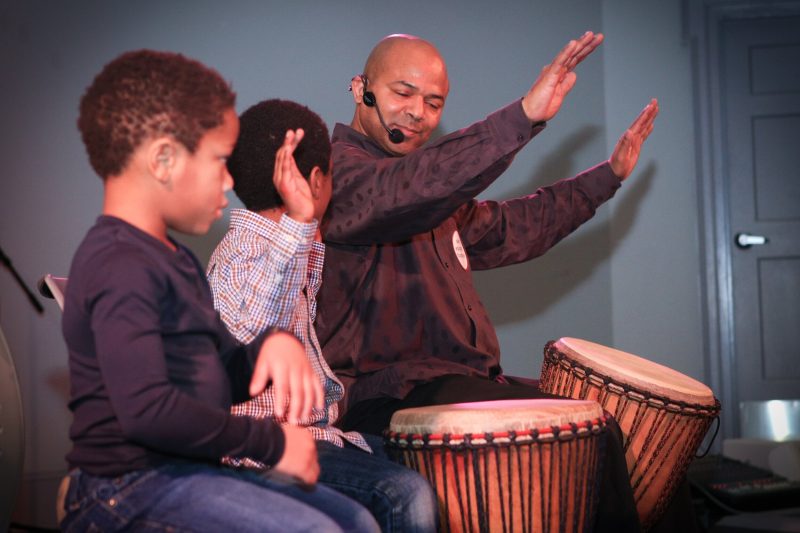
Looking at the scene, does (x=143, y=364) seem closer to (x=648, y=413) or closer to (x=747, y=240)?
(x=648, y=413)

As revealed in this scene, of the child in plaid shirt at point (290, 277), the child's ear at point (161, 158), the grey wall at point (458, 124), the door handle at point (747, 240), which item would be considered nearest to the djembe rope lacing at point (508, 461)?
the child in plaid shirt at point (290, 277)

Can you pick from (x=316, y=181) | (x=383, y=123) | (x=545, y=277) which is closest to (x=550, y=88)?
(x=316, y=181)

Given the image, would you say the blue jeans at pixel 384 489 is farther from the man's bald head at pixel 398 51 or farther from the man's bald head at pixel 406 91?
the man's bald head at pixel 398 51

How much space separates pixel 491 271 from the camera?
15.2ft

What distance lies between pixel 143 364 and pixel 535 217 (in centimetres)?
202

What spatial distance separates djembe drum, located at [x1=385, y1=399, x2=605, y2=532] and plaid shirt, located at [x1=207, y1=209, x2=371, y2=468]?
0.22 meters

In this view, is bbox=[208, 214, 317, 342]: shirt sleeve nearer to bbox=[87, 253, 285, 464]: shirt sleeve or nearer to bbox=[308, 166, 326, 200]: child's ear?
bbox=[308, 166, 326, 200]: child's ear

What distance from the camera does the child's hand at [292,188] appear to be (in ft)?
6.01

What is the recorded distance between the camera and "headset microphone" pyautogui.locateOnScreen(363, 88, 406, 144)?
276 centimetres

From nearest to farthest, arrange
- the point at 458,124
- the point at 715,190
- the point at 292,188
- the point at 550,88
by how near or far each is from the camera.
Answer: the point at 292,188
the point at 550,88
the point at 458,124
the point at 715,190

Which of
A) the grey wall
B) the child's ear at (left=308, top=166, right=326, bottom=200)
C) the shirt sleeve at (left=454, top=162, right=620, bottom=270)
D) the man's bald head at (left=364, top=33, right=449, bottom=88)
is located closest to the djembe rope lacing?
the child's ear at (left=308, top=166, right=326, bottom=200)

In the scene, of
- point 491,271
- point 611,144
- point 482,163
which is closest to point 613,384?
point 482,163

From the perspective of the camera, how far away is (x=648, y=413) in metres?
2.55

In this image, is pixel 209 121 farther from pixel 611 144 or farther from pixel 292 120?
pixel 611 144
